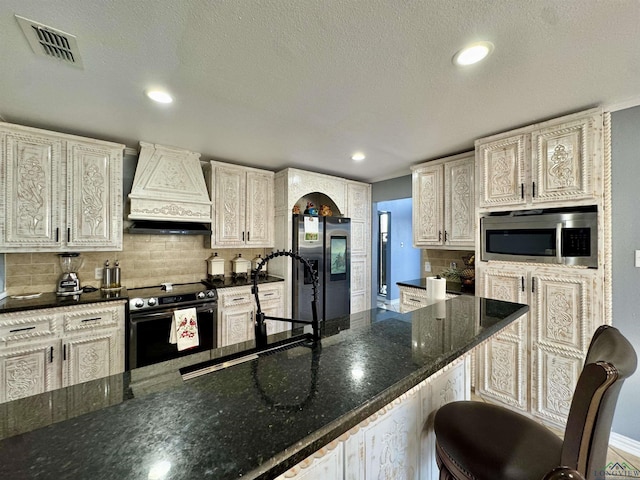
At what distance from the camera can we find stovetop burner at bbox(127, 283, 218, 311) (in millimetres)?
2507

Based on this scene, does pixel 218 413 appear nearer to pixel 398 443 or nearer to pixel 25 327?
pixel 398 443

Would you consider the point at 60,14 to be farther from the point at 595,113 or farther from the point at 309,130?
the point at 595,113

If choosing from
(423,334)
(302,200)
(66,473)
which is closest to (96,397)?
(66,473)

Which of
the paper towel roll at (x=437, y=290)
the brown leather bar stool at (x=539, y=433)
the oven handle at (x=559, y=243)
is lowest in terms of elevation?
the brown leather bar stool at (x=539, y=433)

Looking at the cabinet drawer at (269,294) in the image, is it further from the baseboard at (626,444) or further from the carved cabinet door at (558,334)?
the baseboard at (626,444)

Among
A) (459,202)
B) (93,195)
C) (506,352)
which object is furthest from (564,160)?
(93,195)

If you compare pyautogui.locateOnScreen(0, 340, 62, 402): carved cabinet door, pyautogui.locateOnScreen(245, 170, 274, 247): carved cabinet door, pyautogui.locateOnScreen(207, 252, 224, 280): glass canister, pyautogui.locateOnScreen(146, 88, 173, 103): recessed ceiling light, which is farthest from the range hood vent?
pyautogui.locateOnScreen(146, 88, 173, 103): recessed ceiling light

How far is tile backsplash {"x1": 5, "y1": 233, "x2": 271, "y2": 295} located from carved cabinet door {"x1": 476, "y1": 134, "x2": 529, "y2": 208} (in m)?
2.88

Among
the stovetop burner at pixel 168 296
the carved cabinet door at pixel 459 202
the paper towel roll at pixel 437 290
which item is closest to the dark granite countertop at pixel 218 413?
the paper towel roll at pixel 437 290

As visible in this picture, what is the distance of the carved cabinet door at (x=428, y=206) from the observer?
123 inches

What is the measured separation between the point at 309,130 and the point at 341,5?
1.28 meters

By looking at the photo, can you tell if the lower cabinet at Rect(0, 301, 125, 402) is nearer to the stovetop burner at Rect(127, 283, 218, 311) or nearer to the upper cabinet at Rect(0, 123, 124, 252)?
the stovetop burner at Rect(127, 283, 218, 311)

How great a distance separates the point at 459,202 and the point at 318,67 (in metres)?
2.15

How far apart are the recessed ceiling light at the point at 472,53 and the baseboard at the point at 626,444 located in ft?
8.98
